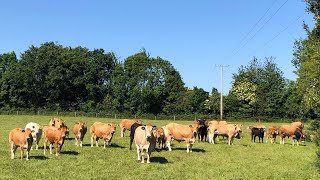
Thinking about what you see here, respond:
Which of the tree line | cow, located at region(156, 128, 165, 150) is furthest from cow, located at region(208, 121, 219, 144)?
the tree line

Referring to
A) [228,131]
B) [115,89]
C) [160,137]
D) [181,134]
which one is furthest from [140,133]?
[115,89]

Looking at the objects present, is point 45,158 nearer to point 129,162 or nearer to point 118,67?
point 129,162

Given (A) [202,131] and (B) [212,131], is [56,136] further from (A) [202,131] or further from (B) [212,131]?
(A) [202,131]

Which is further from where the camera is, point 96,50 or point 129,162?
point 96,50

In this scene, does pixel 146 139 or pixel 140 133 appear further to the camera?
pixel 140 133

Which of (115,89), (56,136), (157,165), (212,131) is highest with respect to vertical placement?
(115,89)

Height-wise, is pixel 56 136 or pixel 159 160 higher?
pixel 56 136

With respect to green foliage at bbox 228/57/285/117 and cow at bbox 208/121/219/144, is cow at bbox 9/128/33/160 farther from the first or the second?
green foliage at bbox 228/57/285/117

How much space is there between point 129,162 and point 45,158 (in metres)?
4.08

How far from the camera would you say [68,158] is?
763 inches

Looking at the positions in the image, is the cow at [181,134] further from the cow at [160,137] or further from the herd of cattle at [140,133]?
the cow at [160,137]

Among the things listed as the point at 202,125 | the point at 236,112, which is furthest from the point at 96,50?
the point at 202,125

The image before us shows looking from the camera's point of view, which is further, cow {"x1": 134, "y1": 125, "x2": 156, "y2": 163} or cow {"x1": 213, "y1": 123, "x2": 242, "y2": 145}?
cow {"x1": 213, "y1": 123, "x2": 242, "y2": 145}

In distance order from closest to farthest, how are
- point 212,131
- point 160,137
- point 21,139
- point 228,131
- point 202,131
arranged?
point 21,139, point 160,137, point 212,131, point 228,131, point 202,131
